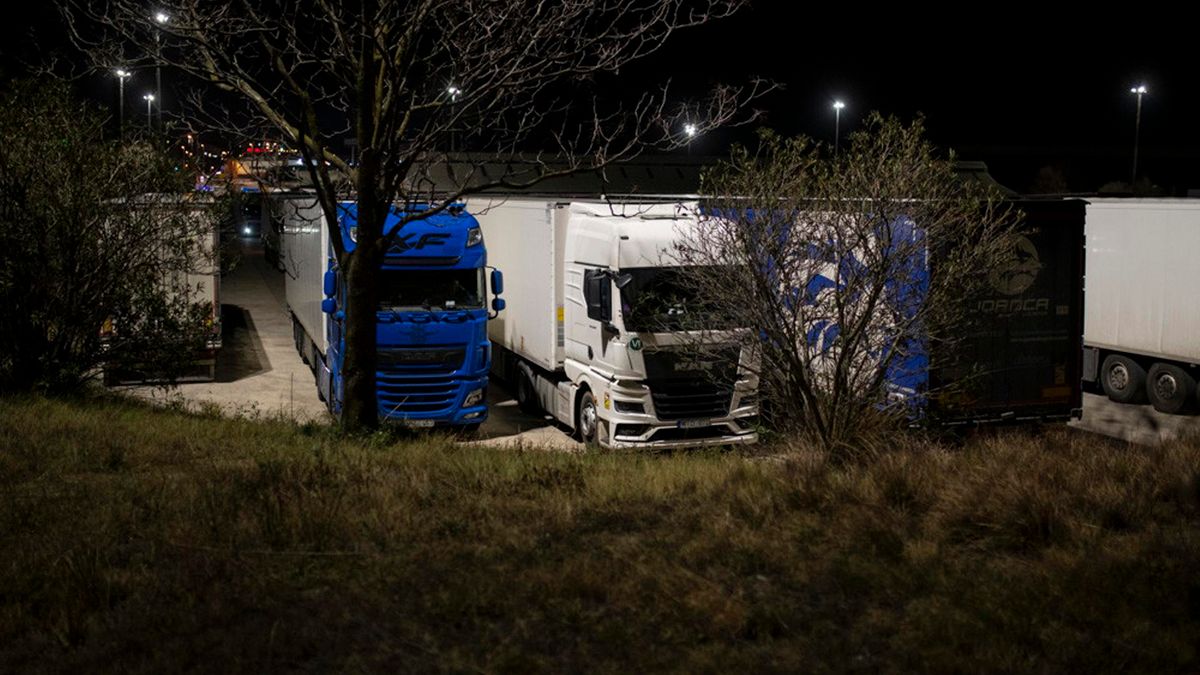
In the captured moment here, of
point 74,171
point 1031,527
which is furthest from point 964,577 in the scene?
point 74,171

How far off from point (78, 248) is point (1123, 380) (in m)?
A: 16.8

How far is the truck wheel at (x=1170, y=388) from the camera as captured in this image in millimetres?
19922

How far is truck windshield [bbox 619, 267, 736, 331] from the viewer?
1602 cm

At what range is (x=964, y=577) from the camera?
7180 mm

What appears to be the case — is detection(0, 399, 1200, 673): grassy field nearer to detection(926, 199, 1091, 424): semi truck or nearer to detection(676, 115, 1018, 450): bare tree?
detection(676, 115, 1018, 450): bare tree

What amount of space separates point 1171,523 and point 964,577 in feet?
7.52

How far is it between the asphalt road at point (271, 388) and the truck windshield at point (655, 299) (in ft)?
6.77

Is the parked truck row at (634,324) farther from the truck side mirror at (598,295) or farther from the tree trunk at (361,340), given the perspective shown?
the tree trunk at (361,340)

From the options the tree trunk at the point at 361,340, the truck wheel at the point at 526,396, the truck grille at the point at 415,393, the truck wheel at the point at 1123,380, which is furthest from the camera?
the truck wheel at the point at 1123,380

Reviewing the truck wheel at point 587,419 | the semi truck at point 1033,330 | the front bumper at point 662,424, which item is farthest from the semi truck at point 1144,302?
the truck wheel at point 587,419

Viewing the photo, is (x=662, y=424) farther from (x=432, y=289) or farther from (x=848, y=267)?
(x=848, y=267)

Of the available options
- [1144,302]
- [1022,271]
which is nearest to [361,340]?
[1022,271]

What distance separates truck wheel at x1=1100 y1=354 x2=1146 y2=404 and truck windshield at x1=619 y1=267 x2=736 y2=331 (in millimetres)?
9325

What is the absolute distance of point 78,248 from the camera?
15.8m
